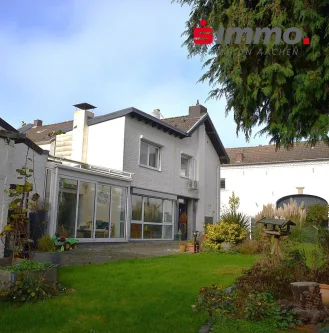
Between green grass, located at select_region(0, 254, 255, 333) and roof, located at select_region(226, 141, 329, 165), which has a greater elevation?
roof, located at select_region(226, 141, 329, 165)

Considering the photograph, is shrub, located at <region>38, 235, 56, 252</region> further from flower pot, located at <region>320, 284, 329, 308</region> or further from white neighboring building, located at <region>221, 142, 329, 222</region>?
white neighboring building, located at <region>221, 142, 329, 222</region>

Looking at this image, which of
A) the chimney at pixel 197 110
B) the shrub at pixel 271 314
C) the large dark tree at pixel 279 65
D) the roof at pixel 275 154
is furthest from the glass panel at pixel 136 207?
the roof at pixel 275 154

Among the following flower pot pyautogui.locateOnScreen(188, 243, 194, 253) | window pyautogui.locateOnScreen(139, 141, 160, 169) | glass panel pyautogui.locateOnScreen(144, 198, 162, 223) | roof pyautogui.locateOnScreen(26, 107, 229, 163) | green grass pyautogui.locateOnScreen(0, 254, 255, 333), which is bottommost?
green grass pyautogui.locateOnScreen(0, 254, 255, 333)

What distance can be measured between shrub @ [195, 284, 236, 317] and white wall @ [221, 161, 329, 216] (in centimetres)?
2459

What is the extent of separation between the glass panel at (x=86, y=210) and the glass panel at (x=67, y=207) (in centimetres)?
31

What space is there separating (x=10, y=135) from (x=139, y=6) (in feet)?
11.8

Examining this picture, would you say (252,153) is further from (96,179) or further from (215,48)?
(215,48)

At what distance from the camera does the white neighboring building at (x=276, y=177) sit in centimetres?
2989

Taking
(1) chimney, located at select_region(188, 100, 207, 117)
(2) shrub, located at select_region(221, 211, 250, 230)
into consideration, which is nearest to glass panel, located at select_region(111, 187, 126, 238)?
(2) shrub, located at select_region(221, 211, 250, 230)

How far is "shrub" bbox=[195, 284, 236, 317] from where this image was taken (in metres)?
5.04

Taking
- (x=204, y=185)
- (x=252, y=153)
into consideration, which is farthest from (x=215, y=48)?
(x=252, y=153)

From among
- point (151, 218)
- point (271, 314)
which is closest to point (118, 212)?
point (151, 218)

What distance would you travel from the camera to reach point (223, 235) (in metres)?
14.6

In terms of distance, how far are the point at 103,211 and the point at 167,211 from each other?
5.17m
